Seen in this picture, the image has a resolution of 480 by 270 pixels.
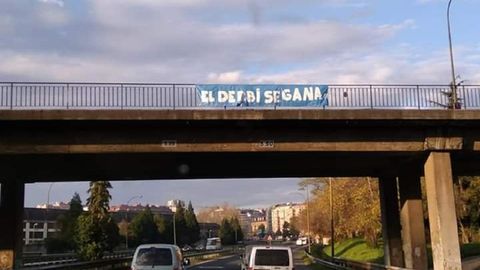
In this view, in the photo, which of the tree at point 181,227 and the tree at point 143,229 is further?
the tree at point 181,227

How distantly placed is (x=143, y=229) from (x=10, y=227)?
75.4m

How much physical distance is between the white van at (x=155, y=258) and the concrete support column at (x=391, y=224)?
19.9 meters

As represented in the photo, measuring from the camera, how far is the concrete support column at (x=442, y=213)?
2795 cm

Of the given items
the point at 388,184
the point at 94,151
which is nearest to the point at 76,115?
the point at 94,151

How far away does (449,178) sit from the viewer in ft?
95.1

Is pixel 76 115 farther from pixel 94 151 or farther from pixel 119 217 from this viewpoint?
pixel 119 217

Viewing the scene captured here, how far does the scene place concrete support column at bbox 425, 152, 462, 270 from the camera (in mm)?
27953

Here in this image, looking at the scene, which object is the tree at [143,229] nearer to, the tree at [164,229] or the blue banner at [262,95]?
the tree at [164,229]

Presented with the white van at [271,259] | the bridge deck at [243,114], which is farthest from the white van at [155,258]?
the bridge deck at [243,114]

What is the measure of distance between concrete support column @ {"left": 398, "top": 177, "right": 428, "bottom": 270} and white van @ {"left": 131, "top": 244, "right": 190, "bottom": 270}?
17.7m

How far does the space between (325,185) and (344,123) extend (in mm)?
51022

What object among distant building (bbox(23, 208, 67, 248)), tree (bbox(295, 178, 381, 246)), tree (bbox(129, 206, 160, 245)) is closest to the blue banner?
tree (bbox(295, 178, 381, 246))

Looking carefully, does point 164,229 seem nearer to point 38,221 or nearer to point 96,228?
point 38,221

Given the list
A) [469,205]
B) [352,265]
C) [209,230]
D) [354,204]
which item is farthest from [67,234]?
[209,230]
